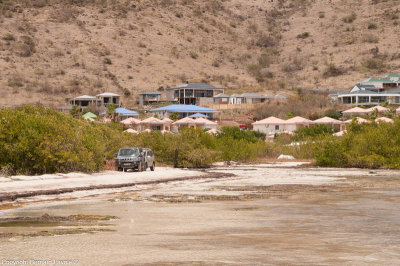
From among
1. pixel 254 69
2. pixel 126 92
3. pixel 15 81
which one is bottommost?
pixel 126 92

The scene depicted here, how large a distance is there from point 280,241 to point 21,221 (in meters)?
6.98

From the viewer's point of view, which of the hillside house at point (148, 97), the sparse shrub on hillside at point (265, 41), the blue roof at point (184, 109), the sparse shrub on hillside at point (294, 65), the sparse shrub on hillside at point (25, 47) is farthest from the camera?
the sparse shrub on hillside at point (265, 41)

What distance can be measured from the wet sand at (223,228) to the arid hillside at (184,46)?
83.9m

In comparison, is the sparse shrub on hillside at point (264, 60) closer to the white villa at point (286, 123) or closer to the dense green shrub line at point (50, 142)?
the white villa at point (286, 123)

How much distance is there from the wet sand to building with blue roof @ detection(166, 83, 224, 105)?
304 feet

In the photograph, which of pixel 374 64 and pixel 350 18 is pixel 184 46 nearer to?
pixel 374 64

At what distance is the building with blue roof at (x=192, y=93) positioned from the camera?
120062mm

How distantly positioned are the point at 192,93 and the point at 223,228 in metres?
105

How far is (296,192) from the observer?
2736cm

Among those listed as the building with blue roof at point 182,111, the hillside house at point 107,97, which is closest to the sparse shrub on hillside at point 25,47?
the hillside house at point 107,97

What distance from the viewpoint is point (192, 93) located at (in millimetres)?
120938

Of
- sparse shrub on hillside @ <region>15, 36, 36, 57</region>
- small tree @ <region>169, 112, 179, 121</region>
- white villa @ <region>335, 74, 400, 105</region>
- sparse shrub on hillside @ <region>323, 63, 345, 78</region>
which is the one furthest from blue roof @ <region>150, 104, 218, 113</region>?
sparse shrub on hillside @ <region>323, 63, 345, 78</region>

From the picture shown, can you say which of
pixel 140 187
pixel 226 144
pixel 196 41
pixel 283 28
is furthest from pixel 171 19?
pixel 140 187

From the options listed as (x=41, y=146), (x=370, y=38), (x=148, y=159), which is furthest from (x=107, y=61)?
(x=41, y=146)
